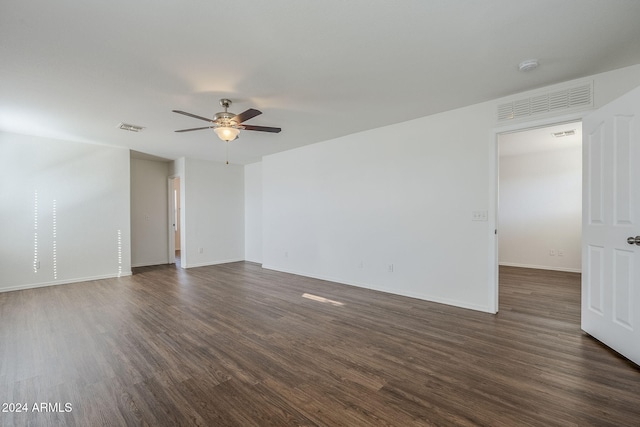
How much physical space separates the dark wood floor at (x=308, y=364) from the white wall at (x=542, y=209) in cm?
→ 274

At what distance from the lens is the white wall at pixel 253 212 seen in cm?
720

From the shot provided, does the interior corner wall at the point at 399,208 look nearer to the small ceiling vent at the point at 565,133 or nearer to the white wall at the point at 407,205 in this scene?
the white wall at the point at 407,205

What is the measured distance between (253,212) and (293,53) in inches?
213

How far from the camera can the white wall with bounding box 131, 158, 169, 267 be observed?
21.9ft

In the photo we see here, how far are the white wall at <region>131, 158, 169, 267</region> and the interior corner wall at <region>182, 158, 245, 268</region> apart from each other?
2.08 feet

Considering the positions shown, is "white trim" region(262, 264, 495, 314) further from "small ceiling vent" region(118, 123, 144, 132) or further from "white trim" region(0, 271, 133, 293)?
"small ceiling vent" region(118, 123, 144, 132)

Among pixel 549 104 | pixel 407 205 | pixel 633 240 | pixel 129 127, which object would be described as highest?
pixel 129 127

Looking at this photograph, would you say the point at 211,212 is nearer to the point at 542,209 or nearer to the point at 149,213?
the point at 149,213

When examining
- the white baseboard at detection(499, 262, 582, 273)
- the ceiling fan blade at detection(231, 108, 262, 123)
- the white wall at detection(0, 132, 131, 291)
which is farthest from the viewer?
the white baseboard at detection(499, 262, 582, 273)

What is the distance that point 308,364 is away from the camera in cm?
A: 232

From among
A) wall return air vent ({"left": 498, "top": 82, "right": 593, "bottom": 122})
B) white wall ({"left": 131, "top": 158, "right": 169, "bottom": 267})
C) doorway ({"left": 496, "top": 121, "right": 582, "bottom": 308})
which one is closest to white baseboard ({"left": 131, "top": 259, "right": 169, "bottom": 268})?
white wall ({"left": 131, "top": 158, "right": 169, "bottom": 267})

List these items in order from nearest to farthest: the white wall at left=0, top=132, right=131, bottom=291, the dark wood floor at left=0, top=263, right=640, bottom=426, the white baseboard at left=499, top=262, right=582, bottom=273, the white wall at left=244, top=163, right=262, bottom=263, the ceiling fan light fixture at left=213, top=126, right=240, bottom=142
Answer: the dark wood floor at left=0, top=263, right=640, bottom=426 < the ceiling fan light fixture at left=213, top=126, right=240, bottom=142 < the white wall at left=0, top=132, right=131, bottom=291 < the white baseboard at left=499, top=262, right=582, bottom=273 < the white wall at left=244, top=163, right=262, bottom=263

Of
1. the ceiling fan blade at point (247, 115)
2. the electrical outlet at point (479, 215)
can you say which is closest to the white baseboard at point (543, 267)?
the electrical outlet at point (479, 215)

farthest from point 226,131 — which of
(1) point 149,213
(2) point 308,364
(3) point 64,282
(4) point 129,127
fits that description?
(1) point 149,213
